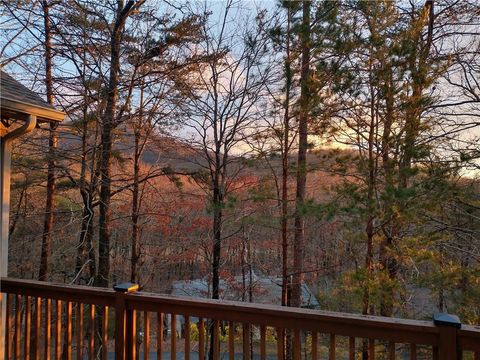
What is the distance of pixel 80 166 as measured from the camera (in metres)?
9.25

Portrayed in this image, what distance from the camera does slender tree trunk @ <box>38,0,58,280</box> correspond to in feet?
28.0

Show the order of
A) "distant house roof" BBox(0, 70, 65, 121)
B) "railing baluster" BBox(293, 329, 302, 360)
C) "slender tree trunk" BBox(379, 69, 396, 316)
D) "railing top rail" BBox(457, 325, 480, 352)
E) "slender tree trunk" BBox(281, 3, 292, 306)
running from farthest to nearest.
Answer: "slender tree trunk" BBox(281, 3, 292, 306)
"slender tree trunk" BBox(379, 69, 396, 316)
"distant house roof" BBox(0, 70, 65, 121)
"railing baluster" BBox(293, 329, 302, 360)
"railing top rail" BBox(457, 325, 480, 352)

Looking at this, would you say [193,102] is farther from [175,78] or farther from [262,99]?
[262,99]

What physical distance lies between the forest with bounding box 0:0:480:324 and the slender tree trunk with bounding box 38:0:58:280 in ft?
0.16

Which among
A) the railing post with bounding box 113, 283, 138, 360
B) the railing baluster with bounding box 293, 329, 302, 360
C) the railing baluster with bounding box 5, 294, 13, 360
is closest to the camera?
the railing baluster with bounding box 293, 329, 302, 360

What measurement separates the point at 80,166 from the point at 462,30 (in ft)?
29.6

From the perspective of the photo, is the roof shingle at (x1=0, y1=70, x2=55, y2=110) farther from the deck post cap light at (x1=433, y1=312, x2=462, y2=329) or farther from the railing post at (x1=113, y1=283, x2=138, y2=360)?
the deck post cap light at (x1=433, y1=312, x2=462, y2=329)

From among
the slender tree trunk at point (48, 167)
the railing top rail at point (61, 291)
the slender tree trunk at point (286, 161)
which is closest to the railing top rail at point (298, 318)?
the railing top rail at point (61, 291)

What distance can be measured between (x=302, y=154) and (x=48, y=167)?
226 inches

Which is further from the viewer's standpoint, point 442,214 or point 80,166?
point 80,166

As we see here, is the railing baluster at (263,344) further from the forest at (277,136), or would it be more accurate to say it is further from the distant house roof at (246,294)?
the distant house roof at (246,294)

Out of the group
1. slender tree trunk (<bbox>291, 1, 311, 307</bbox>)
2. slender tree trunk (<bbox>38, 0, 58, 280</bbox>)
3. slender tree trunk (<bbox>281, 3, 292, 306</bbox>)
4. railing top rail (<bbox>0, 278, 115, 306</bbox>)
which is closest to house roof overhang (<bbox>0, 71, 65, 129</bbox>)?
railing top rail (<bbox>0, 278, 115, 306</bbox>)

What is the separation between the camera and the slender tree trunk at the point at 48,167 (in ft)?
28.0

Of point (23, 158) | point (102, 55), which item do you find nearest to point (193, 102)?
point (102, 55)
